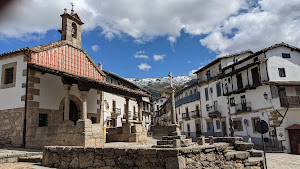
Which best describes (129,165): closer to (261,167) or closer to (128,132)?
(261,167)

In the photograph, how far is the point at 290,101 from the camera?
64.0 ft

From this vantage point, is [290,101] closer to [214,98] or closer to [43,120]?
[214,98]

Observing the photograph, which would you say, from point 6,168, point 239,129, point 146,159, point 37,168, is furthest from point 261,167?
point 239,129

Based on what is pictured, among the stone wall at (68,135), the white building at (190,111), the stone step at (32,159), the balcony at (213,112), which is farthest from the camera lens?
the white building at (190,111)

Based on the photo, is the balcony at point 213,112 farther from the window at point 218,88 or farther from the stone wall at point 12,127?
the stone wall at point 12,127

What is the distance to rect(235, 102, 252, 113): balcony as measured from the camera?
23277 mm

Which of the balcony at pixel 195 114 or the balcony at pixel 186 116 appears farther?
the balcony at pixel 186 116

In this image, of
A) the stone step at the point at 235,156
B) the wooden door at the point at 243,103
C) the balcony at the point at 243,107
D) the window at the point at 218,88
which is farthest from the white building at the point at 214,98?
the stone step at the point at 235,156

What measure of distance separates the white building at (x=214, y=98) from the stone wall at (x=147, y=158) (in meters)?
21.3

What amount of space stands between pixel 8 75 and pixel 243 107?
2155cm

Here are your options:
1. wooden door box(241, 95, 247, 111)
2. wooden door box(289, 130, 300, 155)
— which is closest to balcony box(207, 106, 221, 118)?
wooden door box(241, 95, 247, 111)

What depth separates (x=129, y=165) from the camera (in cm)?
590

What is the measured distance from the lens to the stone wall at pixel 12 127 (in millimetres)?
10773

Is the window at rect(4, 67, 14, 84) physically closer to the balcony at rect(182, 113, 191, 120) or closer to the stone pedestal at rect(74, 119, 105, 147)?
the stone pedestal at rect(74, 119, 105, 147)
